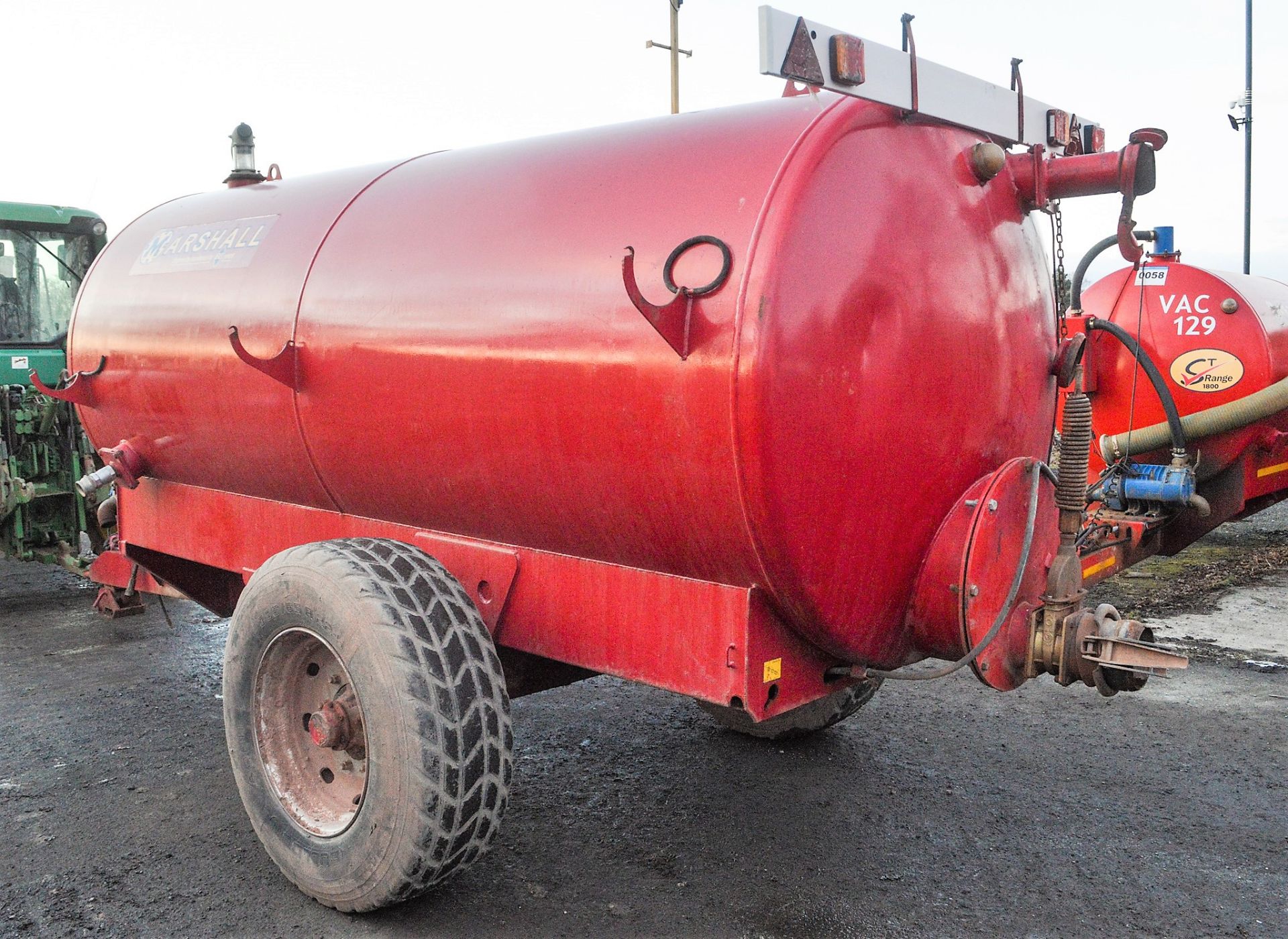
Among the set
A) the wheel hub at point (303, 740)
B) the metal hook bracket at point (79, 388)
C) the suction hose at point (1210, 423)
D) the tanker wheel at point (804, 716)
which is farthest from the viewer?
the suction hose at point (1210, 423)

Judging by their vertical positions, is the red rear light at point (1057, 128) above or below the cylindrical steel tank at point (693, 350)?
above

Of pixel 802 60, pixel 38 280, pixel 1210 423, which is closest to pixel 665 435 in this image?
pixel 802 60

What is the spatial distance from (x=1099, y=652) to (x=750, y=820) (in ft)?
4.30

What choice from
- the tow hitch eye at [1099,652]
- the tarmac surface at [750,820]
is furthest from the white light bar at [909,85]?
the tarmac surface at [750,820]

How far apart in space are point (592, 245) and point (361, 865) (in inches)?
64.7

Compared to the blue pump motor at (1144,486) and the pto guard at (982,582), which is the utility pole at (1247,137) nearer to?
the blue pump motor at (1144,486)

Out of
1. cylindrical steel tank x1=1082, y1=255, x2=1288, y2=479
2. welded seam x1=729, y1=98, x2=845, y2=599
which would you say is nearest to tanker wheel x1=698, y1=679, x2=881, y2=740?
welded seam x1=729, y1=98, x2=845, y2=599

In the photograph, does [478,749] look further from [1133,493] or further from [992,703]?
[1133,493]

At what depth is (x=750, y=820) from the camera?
3512 mm

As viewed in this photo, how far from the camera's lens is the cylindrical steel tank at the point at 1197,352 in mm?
6172

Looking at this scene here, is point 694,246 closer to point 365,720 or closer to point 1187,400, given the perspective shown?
point 365,720

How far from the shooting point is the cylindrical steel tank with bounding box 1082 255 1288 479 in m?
6.17

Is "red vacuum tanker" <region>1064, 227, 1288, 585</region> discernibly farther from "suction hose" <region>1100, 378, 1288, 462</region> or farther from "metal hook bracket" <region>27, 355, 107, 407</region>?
"metal hook bracket" <region>27, 355, 107, 407</region>

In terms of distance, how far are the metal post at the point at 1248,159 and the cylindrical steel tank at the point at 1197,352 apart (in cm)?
655
